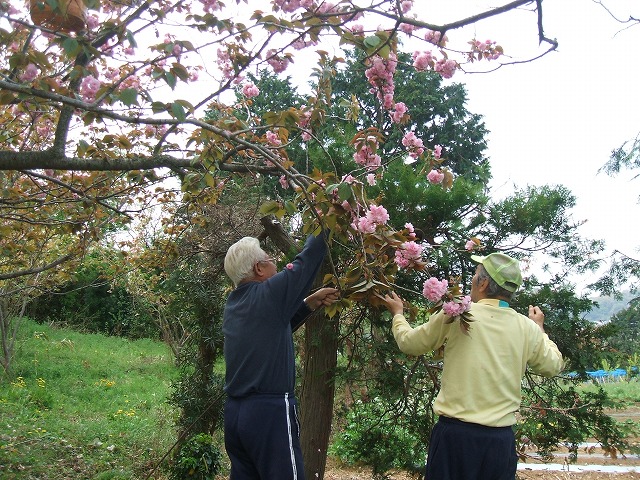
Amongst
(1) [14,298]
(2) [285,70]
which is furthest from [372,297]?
(1) [14,298]

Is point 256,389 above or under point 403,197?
under

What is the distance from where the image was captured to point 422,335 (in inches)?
84.6

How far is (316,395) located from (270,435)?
1.44m

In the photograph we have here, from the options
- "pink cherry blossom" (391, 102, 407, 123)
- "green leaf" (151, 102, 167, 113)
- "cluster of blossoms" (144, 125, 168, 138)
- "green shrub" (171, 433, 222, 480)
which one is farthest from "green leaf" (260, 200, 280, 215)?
"green shrub" (171, 433, 222, 480)

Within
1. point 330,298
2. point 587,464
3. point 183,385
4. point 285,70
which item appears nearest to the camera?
point 330,298

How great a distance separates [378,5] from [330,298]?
1171mm

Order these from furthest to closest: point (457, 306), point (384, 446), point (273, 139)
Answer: point (384, 446), point (273, 139), point (457, 306)

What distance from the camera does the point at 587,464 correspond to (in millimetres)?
6777

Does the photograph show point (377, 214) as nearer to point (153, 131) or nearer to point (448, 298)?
point (448, 298)

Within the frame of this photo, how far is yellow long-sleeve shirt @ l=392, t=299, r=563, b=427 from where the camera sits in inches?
81.9

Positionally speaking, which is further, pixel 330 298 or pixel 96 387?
pixel 96 387

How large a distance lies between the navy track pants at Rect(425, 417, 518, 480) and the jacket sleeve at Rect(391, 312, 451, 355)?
0.27m

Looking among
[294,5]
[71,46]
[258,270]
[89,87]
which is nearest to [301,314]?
[258,270]

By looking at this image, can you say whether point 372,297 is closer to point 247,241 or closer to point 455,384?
point 455,384
